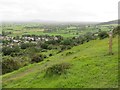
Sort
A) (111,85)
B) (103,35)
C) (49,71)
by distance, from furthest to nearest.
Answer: (103,35) < (49,71) < (111,85)

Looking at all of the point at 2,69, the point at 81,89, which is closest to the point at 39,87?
the point at 81,89

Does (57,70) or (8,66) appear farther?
(8,66)

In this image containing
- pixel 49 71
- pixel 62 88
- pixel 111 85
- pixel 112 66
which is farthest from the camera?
pixel 49 71

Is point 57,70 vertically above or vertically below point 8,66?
above

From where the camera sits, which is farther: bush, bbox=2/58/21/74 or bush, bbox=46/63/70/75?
bush, bbox=2/58/21/74

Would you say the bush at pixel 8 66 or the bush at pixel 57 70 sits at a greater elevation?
the bush at pixel 57 70

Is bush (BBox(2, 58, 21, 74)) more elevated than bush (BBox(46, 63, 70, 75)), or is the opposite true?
bush (BBox(46, 63, 70, 75))

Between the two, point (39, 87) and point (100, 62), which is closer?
point (39, 87)

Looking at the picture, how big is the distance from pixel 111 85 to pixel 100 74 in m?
2.83

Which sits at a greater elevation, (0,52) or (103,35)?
(103,35)

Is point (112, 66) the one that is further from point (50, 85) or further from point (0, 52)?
point (0, 52)

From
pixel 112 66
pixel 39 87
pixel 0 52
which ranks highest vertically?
pixel 112 66

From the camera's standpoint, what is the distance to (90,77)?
18.1m

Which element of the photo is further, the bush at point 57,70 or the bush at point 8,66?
the bush at point 8,66
